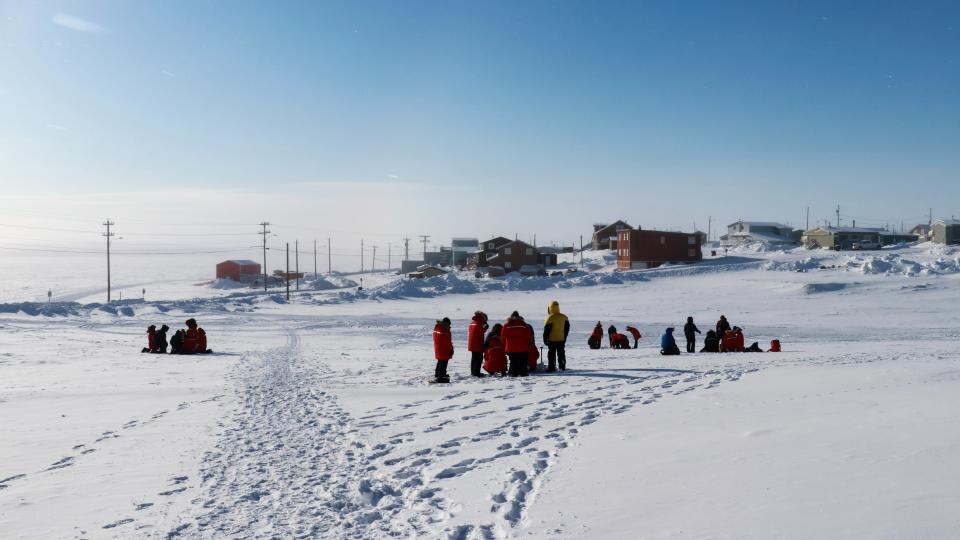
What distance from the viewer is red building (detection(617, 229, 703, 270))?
71.7 m

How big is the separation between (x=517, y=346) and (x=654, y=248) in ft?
203

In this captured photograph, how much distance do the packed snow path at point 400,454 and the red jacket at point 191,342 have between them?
9.86 m

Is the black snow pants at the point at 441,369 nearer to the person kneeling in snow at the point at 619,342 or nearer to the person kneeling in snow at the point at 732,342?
the person kneeling in snow at the point at 619,342

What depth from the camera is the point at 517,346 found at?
1397cm

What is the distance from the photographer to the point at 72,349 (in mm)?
22375

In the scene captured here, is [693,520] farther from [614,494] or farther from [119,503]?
[119,503]

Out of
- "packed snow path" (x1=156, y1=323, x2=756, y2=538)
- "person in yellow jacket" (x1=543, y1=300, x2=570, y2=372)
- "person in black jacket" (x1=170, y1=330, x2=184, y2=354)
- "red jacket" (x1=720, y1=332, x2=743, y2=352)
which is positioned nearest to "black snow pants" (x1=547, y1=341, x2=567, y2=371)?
"person in yellow jacket" (x1=543, y1=300, x2=570, y2=372)

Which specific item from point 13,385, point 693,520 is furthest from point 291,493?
point 13,385

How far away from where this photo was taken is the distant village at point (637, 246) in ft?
239

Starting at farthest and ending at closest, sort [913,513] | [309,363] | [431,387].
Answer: [309,363], [431,387], [913,513]

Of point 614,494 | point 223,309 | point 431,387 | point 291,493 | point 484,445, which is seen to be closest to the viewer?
point 614,494

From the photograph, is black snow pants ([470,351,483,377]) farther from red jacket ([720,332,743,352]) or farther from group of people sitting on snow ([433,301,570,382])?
red jacket ([720,332,743,352])

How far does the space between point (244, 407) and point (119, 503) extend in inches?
191

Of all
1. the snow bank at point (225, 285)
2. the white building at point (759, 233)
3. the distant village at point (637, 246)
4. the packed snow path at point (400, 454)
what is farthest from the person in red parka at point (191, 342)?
the white building at point (759, 233)
